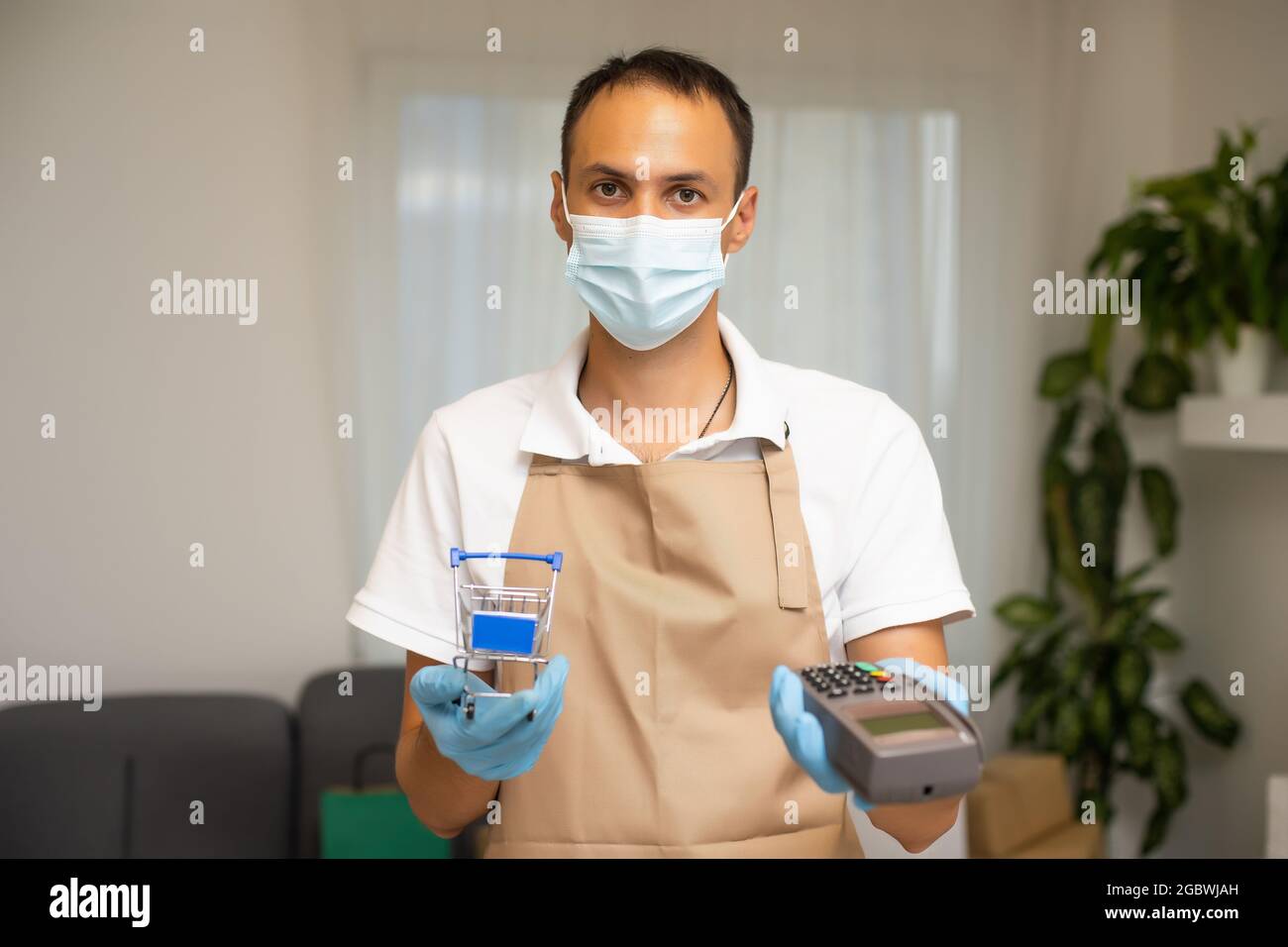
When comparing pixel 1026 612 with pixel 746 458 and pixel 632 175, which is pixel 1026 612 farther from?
pixel 632 175

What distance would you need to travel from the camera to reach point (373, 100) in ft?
6.50

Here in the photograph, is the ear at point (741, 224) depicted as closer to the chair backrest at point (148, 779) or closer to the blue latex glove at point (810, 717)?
the blue latex glove at point (810, 717)

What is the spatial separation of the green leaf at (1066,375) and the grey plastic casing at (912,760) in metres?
1.58

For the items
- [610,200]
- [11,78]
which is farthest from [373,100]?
[610,200]

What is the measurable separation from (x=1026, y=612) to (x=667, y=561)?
142 centimetres

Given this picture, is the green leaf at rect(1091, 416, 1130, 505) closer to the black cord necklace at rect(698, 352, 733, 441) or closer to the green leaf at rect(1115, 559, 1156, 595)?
the green leaf at rect(1115, 559, 1156, 595)

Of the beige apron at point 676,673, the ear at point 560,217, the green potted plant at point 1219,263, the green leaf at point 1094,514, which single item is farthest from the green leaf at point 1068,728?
the ear at point 560,217

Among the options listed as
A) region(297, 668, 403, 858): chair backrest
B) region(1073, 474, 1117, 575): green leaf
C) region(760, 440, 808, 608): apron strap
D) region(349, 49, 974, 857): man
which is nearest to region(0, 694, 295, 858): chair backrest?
region(297, 668, 403, 858): chair backrest

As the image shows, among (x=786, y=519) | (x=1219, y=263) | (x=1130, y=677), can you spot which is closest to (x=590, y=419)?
(x=786, y=519)

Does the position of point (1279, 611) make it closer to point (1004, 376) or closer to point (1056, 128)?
point (1004, 376)

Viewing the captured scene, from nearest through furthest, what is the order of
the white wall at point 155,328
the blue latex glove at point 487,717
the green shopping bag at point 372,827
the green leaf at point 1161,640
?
the blue latex glove at point 487,717, the green shopping bag at point 372,827, the white wall at point 155,328, the green leaf at point 1161,640

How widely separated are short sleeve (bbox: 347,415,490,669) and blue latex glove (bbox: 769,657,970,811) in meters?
0.27

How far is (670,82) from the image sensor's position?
85 cm

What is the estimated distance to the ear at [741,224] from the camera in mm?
940
